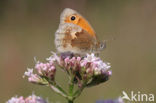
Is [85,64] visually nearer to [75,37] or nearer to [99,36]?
[75,37]

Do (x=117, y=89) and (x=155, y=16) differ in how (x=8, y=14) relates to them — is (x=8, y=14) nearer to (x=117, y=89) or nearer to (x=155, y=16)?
(x=155, y=16)

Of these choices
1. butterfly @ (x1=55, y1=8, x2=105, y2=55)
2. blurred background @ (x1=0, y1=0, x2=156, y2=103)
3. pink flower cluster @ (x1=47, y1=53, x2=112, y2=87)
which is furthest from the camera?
blurred background @ (x1=0, y1=0, x2=156, y2=103)

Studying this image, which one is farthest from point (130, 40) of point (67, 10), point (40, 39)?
point (67, 10)

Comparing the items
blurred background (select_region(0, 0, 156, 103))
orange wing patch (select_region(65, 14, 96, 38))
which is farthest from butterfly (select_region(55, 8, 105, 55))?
blurred background (select_region(0, 0, 156, 103))

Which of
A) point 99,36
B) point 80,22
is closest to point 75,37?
point 80,22

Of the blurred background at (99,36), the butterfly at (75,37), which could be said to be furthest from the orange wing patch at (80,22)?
the blurred background at (99,36)

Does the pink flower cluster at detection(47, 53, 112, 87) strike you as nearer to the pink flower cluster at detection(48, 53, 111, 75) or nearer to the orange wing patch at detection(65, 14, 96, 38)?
the pink flower cluster at detection(48, 53, 111, 75)
